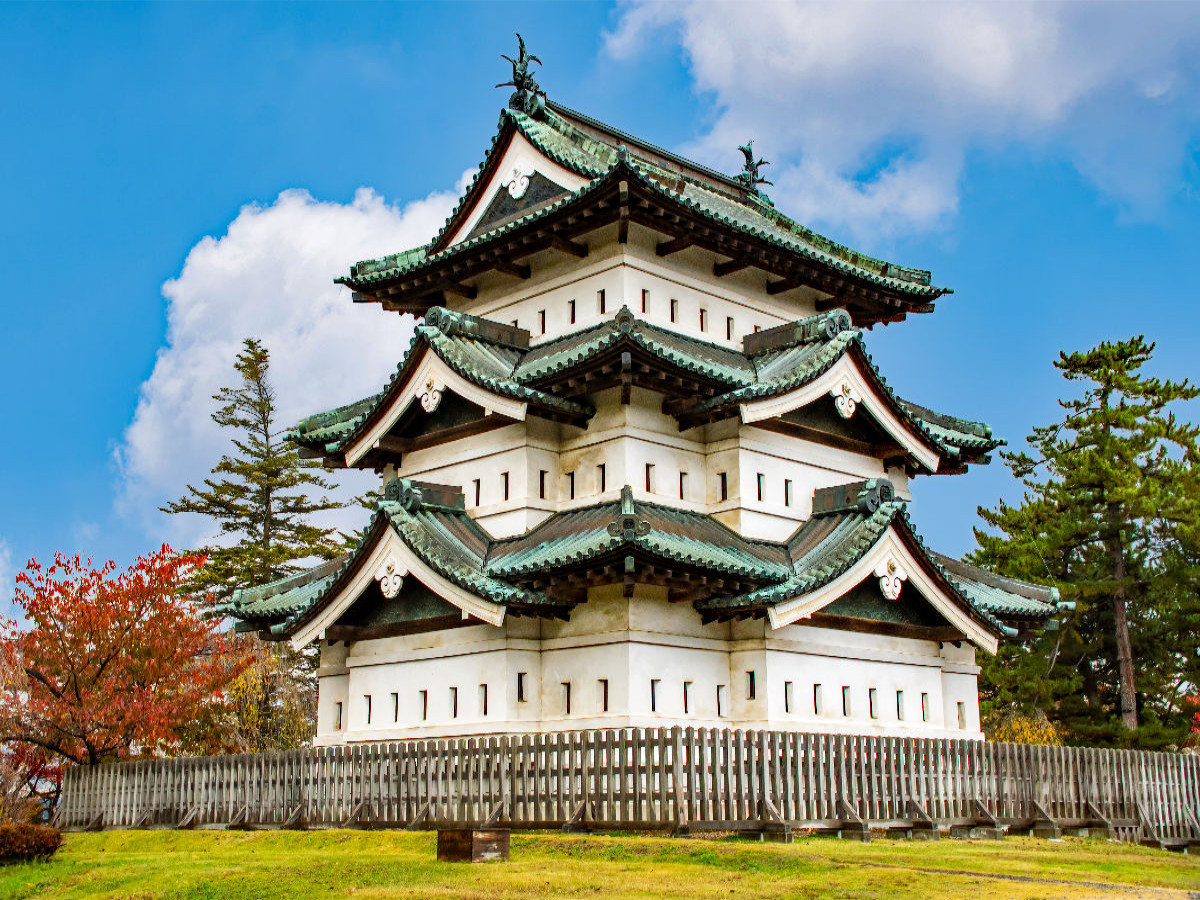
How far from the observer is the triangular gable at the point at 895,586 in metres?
22.0

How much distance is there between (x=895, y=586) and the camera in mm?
23922

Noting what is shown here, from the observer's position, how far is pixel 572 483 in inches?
992

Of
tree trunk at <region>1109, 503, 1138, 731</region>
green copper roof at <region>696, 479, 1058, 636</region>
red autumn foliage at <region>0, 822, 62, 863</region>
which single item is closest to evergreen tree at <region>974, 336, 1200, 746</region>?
tree trunk at <region>1109, 503, 1138, 731</region>

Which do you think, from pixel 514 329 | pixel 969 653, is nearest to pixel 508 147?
pixel 514 329

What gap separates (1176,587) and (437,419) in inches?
1234

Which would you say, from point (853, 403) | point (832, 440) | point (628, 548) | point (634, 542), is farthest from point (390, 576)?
point (853, 403)

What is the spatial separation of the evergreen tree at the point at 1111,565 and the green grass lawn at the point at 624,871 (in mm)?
25588

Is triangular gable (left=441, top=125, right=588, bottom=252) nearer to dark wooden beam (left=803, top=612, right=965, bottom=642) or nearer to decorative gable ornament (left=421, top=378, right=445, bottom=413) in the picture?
decorative gable ornament (left=421, top=378, right=445, bottom=413)

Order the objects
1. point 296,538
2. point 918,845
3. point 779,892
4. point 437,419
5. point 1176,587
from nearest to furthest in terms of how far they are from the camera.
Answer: point 779,892, point 918,845, point 437,419, point 1176,587, point 296,538

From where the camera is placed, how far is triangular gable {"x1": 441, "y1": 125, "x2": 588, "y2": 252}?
89.6 ft

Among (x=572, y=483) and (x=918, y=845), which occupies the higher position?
(x=572, y=483)

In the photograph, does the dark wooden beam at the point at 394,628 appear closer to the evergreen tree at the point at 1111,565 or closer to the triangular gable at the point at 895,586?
the triangular gable at the point at 895,586

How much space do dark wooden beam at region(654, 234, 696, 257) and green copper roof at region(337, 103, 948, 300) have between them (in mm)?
835

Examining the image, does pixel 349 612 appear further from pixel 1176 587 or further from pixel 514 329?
pixel 1176 587
